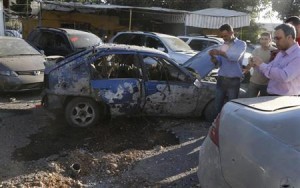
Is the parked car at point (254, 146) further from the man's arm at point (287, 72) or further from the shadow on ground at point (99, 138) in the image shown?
the shadow on ground at point (99, 138)

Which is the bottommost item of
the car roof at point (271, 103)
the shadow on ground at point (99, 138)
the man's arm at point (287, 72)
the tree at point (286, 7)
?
the shadow on ground at point (99, 138)

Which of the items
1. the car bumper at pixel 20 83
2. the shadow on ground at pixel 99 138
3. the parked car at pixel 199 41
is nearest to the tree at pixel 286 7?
the parked car at pixel 199 41

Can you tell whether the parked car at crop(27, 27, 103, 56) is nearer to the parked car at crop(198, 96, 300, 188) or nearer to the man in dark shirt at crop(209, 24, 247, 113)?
the man in dark shirt at crop(209, 24, 247, 113)

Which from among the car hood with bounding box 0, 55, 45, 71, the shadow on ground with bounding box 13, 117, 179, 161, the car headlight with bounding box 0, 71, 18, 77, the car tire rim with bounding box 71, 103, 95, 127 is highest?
the car hood with bounding box 0, 55, 45, 71

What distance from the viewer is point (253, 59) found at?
427cm

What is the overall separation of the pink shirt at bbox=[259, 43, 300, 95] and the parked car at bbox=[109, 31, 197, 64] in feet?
24.0

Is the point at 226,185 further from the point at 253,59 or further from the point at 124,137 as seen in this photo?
the point at 124,137

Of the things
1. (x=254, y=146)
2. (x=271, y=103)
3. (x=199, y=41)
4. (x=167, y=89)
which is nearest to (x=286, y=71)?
(x=271, y=103)

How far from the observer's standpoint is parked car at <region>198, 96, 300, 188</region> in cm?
230

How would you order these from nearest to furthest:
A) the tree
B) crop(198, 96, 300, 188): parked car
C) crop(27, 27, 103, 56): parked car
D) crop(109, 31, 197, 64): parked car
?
crop(198, 96, 300, 188): parked car → crop(27, 27, 103, 56): parked car → crop(109, 31, 197, 64): parked car → the tree

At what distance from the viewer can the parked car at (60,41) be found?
36.5ft

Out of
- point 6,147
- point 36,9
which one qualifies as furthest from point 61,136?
point 36,9

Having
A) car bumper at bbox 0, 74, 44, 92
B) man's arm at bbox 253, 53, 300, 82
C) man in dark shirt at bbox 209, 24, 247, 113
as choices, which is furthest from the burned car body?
man's arm at bbox 253, 53, 300, 82

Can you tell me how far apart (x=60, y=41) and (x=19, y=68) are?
2911mm
